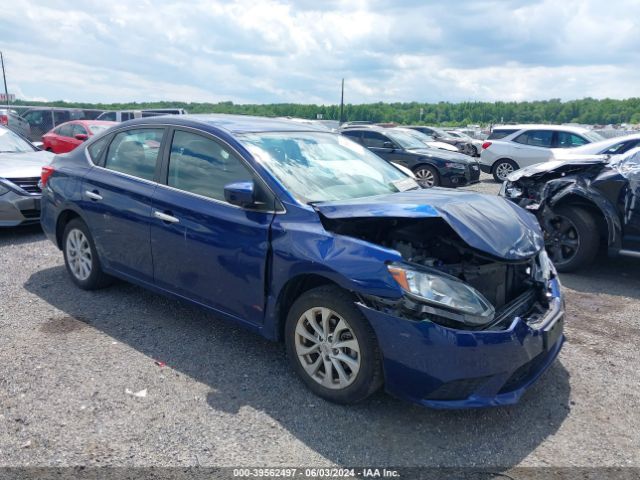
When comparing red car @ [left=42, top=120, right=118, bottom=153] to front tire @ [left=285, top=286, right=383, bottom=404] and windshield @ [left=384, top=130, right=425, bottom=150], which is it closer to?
windshield @ [left=384, top=130, right=425, bottom=150]

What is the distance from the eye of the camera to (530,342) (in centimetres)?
293

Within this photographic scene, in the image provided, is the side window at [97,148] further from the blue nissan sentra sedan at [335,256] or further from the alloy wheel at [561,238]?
the alloy wheel at [561,238]

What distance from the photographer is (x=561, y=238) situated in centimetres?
605

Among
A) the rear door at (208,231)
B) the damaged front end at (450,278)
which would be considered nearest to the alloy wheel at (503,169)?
the damaged front end at (450,278)

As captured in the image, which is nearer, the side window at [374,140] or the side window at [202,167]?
the side window at [202,167]

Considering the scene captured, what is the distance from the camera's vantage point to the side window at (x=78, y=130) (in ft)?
45.1

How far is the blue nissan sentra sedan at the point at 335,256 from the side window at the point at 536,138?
1115 cm

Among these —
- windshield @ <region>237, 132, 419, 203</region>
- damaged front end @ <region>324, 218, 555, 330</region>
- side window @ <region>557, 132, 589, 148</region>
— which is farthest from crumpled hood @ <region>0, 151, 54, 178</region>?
side window @ <region>557, 132, 589, 148</region>

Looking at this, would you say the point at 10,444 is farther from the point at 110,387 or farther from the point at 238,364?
the point at 238,364

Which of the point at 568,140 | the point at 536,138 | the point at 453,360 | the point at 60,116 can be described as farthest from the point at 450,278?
the point at 60,116

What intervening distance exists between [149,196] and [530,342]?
9.59 feet

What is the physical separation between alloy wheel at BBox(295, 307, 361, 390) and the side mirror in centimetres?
81

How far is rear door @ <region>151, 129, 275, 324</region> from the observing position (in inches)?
136

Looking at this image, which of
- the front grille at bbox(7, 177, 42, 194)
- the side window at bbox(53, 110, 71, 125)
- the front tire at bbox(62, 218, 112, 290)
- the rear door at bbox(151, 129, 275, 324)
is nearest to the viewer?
the rear door at bbox(151, 129, 275, 324)
